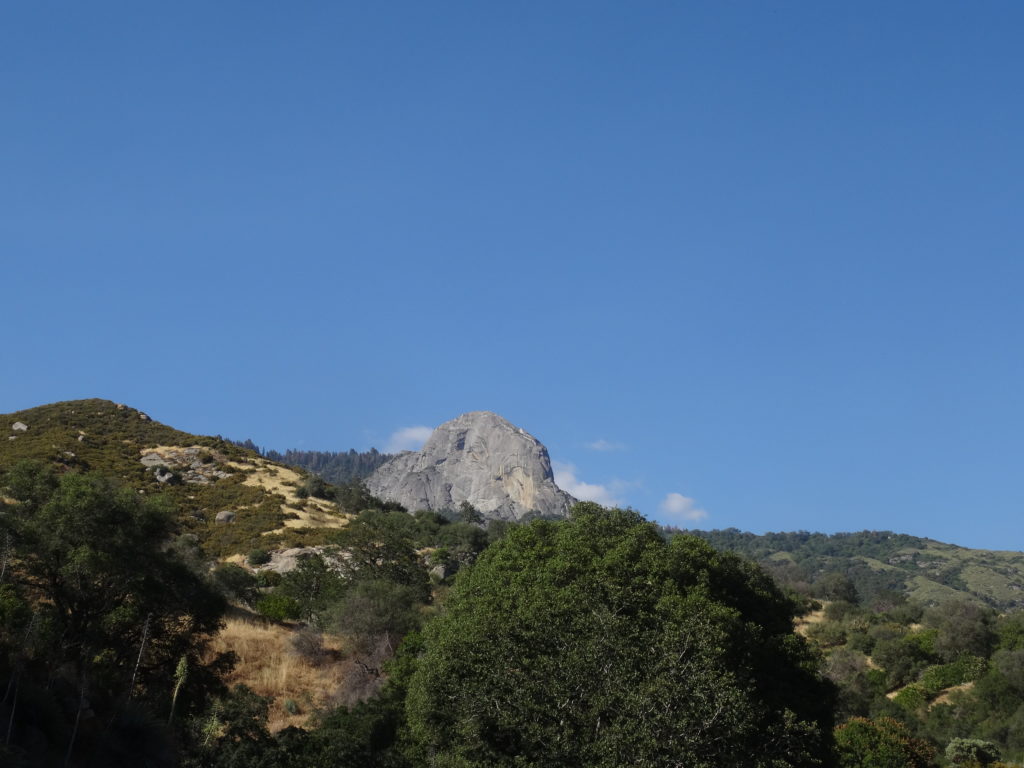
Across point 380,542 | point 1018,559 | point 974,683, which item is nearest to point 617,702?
point 380,542

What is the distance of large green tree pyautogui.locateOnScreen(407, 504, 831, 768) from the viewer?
18.4 metres

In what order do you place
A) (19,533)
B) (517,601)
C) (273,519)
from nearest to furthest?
1. (19,533)
2. (517,601)
3. (273,519)

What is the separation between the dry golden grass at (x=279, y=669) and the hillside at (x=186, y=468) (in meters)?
23.6

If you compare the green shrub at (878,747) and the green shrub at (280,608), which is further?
the green shrub at (280,608)

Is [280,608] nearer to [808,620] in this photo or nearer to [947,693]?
[947,693]

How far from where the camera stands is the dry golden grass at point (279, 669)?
99.2 feet

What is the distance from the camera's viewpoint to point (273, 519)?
2736 inches

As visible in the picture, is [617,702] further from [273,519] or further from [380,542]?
[273,519]

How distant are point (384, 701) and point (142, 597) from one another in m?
7.66

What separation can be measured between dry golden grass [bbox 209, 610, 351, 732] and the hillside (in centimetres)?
2364

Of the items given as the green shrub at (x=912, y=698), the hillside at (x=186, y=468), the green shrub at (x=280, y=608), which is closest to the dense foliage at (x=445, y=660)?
the green shrub at (x=280, y=608)

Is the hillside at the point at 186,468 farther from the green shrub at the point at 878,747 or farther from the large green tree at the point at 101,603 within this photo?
the green shrub at the point at 878,747

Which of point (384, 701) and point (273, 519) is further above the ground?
point (273, 519)

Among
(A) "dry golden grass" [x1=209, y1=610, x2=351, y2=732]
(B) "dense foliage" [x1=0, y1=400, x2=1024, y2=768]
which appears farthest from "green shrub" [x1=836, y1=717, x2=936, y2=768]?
(A) "dry golden grass" [x1=209, y1=610, x2=351, y2=732]
